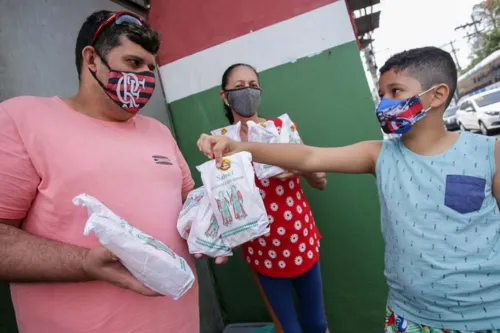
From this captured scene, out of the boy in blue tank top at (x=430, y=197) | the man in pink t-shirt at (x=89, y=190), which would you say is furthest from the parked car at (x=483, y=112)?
the man in pink t-shirt at (x=89, y=190)

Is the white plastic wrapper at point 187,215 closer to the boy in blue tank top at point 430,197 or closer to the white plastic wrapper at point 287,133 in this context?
the boy in blue tank top at point 430,197

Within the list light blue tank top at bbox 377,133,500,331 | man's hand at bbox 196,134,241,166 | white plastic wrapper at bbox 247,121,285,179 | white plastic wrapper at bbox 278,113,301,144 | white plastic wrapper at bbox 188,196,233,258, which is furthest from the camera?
white plastic wrapper at bbox 278,113,301,144

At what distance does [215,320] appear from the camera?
2576mm

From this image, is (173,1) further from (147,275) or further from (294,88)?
(147,275)

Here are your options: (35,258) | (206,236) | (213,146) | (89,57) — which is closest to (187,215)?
(206,236)

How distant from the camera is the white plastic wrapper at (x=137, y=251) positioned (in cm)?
86

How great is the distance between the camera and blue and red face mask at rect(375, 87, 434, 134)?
1227 mm

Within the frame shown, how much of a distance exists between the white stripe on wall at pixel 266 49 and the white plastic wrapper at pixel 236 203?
1.37m

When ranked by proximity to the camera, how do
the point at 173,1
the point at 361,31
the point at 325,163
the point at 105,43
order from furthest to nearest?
the point at 361,31 < the point at 173,1 < the point at 325,163 < the point at 105,43

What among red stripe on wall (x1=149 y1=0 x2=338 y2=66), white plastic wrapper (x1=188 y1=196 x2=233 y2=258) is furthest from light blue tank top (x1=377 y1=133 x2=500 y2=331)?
red stripe on wall (x1=149 y1=0 x2=338 y2=66)

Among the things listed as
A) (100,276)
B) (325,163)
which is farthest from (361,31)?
(100,276)

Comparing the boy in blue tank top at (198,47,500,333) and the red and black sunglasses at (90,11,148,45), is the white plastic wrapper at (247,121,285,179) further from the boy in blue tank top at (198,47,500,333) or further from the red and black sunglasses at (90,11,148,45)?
the red and black sunglasses at (90,11,148,45)

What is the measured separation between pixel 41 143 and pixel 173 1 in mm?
2015

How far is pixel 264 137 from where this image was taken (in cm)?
167
